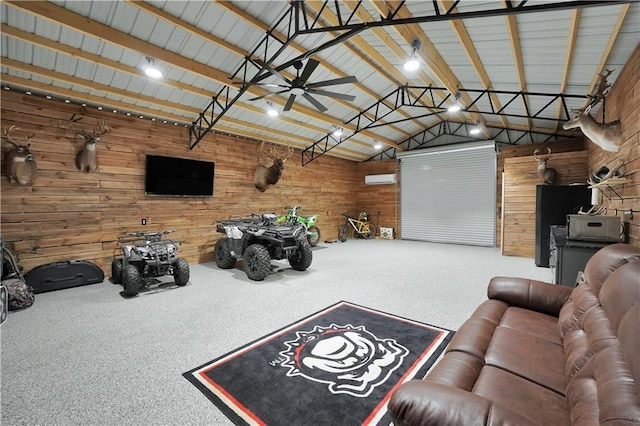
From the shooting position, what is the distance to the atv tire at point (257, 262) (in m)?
5.02

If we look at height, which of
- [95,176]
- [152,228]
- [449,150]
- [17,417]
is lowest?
[17,417]

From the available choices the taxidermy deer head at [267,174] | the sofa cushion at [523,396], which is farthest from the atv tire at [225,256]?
the sofa cushion at [523,396]

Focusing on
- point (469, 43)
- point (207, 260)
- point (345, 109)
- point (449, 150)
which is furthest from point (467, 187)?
point (207, 260)

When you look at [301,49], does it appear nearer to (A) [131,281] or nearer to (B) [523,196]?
(A) [131,281]

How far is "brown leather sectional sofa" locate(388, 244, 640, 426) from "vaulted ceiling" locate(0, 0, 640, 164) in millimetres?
2417

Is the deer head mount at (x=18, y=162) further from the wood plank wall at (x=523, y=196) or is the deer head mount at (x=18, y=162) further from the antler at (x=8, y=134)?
the wood plank wall at (x=523, y=196)

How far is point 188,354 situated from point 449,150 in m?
9.49

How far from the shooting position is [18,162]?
4277 mm

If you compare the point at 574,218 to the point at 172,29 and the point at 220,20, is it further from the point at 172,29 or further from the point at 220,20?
the point at 172,29

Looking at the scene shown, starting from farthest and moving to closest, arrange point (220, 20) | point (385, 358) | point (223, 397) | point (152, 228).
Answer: point (152, 228), point (220, 20), point (385, 358), point (223, 397)

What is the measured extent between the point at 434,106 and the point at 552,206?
11.2ft

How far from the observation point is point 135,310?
370cm

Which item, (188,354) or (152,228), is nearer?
(188,354)

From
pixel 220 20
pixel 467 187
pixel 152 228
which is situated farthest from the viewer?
pixel 467 187
